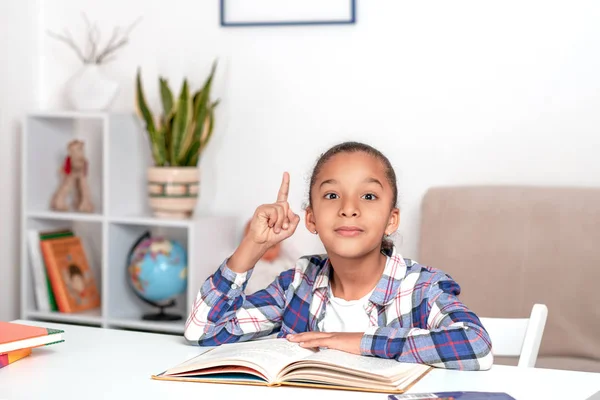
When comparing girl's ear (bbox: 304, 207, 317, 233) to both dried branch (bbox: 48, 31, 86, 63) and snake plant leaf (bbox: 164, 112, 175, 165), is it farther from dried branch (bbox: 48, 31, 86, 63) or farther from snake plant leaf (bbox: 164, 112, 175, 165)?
dried branch (bbox: 48, 31, 86, 63)

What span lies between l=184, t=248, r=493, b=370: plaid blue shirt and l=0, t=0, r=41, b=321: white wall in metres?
1.97

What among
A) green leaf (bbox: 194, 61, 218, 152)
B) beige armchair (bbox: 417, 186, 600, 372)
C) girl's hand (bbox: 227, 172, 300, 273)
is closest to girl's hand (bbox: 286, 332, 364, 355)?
girl's hand (bbox: 227, 172, 300, 273)

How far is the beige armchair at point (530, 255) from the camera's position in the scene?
262 centimetres

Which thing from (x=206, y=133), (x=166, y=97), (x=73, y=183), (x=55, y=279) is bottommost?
(x=55, y=279)

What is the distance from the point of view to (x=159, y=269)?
312cm

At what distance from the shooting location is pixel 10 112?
3.41 m

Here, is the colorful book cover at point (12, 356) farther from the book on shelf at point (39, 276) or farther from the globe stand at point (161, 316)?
the book on shelf at point (39, 276)

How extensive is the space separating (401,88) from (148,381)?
1.94m

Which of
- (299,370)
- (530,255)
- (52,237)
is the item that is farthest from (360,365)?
(52,237)

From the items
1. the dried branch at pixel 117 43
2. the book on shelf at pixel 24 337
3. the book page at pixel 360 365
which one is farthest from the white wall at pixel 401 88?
the book on shelf at pixel 24 337

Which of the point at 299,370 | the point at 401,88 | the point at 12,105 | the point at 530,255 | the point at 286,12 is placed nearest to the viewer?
the point at 299,370

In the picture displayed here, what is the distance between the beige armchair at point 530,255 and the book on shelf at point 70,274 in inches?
53.2

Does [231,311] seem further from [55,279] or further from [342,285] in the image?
[55,279]

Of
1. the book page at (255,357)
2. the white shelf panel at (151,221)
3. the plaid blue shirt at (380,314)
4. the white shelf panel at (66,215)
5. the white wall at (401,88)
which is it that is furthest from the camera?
the white shelf panel at (66,215)
